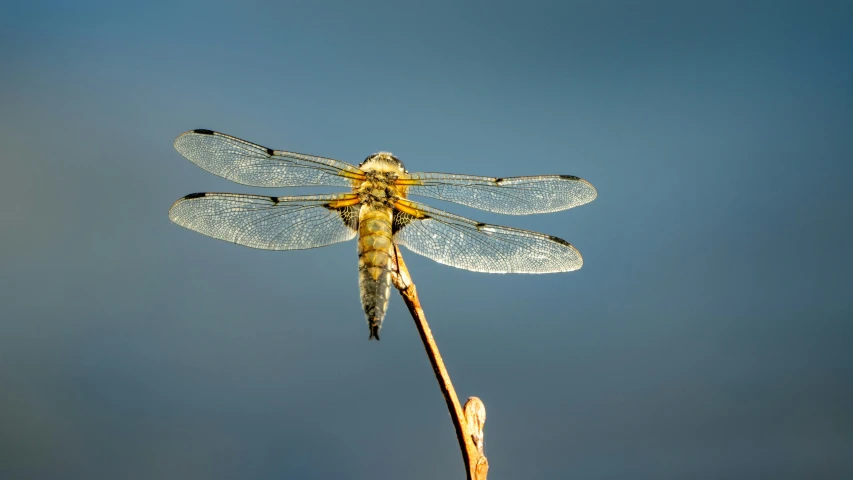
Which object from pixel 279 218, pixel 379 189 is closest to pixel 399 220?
pixel 379 189

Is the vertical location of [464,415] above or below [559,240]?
below

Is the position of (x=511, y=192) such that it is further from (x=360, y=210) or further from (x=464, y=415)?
(x=464, y=415)

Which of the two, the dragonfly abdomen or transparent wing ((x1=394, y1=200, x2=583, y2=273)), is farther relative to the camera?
transparent wing ((x1=394, y1=200, x2=583, y2=273))

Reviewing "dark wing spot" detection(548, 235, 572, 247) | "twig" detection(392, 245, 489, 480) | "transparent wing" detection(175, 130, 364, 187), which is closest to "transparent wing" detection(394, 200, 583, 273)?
"dark wing spot" detection(548, 235, 572, 247)

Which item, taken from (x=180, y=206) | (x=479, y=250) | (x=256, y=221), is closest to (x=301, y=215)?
(x=256, y=221)

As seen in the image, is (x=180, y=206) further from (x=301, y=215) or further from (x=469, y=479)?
(x=469, y=479)

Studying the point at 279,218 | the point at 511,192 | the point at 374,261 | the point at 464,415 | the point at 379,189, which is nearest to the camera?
the point at 464,415

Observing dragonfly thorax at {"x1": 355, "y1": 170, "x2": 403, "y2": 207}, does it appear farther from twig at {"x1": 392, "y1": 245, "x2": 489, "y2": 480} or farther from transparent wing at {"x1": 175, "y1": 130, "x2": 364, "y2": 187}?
twig at {"x1": 392, "y1": 245, "x2": 489, "y2": 480}
